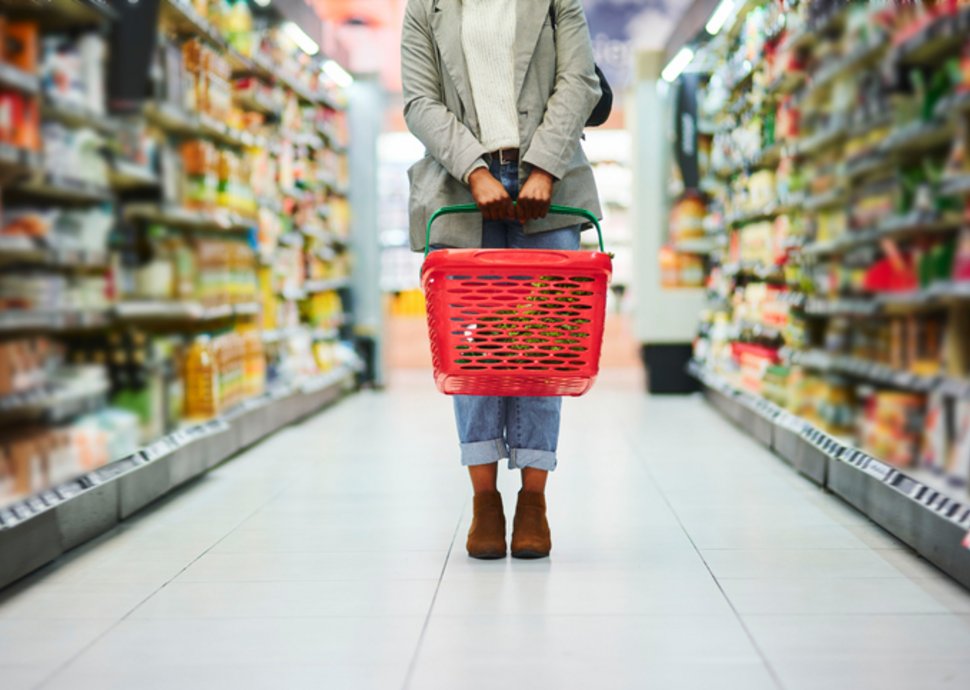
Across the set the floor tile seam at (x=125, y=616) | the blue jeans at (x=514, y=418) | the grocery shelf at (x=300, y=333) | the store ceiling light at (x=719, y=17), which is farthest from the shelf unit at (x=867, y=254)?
the grocery shelf at (x=300, y=333)

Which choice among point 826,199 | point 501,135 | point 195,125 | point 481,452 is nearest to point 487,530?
point 481,452

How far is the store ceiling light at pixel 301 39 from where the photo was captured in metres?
5.66

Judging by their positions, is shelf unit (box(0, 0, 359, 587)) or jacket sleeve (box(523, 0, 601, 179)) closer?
jacket sleeve (box(523, 0, 601, 179))

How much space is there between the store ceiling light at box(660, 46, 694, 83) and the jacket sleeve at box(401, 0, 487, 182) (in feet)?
12.9

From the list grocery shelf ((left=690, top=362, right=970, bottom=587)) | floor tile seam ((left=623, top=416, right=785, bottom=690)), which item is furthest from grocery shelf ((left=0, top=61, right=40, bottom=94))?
grocery shelf ((left=690, top=362, right=970, bottom=587))

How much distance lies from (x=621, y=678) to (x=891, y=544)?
127 centimetres

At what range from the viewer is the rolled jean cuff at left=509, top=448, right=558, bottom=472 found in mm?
2539

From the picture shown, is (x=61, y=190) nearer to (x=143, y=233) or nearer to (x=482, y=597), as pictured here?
(x=143, y=233)

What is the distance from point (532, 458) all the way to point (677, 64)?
460 cm

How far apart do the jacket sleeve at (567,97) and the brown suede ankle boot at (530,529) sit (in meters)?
0.79

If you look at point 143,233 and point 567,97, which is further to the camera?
point 143,233

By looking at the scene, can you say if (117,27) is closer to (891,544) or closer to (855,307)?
(855,307)

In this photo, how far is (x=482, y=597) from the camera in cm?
223

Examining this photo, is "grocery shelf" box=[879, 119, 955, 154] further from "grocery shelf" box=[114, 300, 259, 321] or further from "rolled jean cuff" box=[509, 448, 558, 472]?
"grocery shelf" box=[114, 300, 259, 321]
